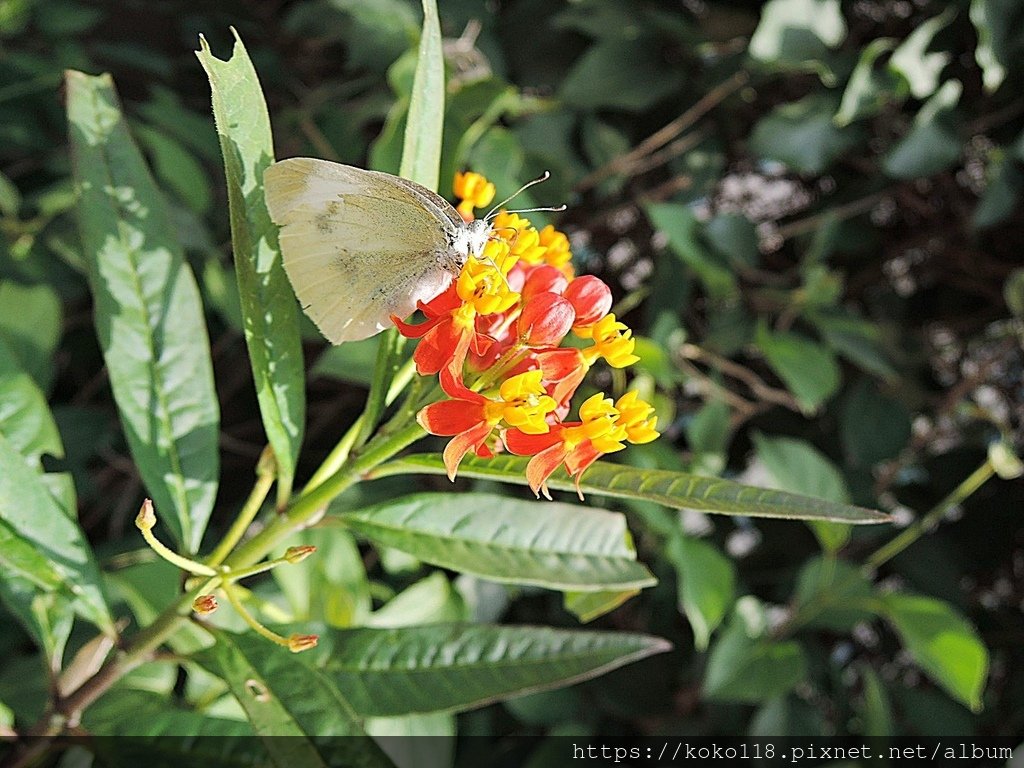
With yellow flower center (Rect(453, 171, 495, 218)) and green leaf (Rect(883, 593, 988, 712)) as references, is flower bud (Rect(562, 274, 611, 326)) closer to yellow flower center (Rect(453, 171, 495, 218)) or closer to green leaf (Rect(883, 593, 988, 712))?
yellow flower center (Rect(453, 171, 495, 218))

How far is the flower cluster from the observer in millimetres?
499

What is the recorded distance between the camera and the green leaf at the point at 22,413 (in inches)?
28.6

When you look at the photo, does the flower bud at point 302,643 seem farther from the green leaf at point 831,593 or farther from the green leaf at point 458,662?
the green leaf at point 831,593

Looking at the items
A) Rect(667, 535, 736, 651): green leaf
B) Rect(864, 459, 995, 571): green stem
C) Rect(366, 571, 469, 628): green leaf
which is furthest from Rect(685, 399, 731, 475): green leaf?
Rect(366, 571, 469, 628): green leaf

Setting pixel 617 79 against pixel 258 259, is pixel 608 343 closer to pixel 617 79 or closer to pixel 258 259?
pixel 258 259

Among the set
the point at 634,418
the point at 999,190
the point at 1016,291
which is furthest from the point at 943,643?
the point at 634,418

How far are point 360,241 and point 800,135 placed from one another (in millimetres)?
943

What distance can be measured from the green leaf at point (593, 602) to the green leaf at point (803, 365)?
0.52 metres

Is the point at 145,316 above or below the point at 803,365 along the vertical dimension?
above

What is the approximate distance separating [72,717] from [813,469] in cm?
93

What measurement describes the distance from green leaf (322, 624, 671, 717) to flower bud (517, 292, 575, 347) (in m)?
0.30

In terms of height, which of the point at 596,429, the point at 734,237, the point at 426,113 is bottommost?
the point at 734,237

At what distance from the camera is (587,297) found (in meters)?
0.56

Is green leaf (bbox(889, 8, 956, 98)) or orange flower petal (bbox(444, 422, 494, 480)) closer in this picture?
orange flower petal (bbox(444, 422, 494, 480))
